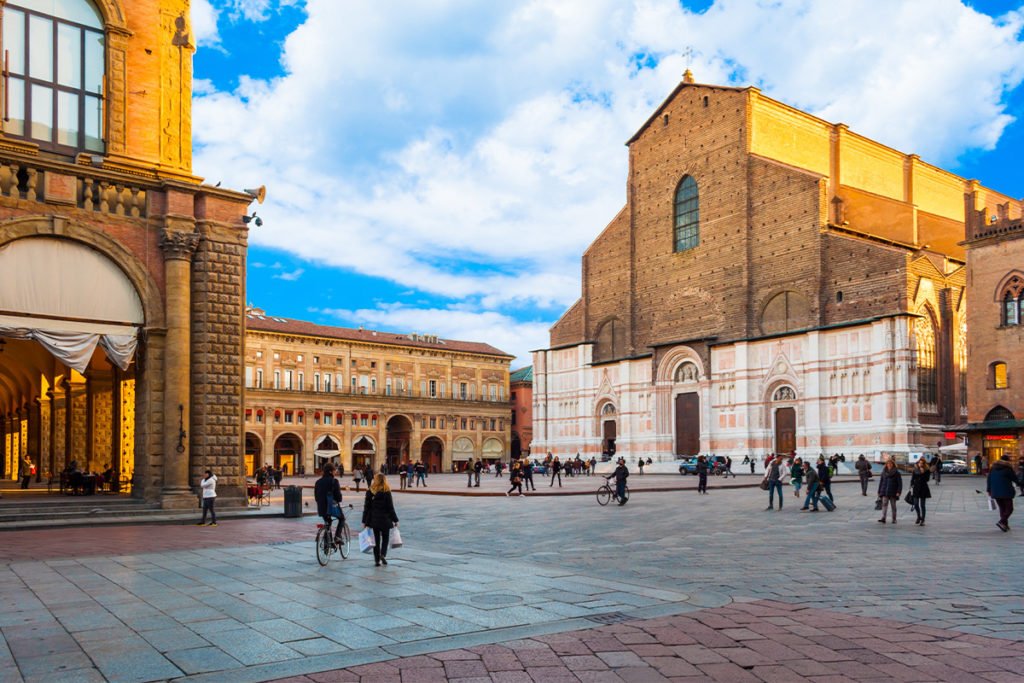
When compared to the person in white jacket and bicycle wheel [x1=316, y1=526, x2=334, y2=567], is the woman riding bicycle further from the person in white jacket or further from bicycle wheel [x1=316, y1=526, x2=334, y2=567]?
the person in white jacket

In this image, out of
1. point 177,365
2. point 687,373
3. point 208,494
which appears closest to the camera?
point 208,494

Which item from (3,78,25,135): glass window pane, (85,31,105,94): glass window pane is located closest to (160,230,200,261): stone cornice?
(3,78,25,135): glass window pane

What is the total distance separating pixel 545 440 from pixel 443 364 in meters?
18.0

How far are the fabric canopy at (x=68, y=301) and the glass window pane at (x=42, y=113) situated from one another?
9.56 feet

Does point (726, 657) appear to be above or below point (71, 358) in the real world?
below

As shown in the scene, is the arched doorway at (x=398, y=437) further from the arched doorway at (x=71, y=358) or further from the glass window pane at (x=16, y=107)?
the glass window pane at (x=16, y=107)

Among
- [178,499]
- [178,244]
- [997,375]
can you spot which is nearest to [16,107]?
[178,244]

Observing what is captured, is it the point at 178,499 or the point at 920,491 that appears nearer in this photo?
the point at 920,491

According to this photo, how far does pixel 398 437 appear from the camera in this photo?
258 feet

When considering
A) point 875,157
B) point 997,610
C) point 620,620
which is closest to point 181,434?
point 620,620

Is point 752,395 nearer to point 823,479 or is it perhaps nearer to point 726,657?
point 823,479

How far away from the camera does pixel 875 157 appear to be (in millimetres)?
60781

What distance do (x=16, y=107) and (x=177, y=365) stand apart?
276 inches

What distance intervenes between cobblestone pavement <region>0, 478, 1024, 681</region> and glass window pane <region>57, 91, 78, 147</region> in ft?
31.6
